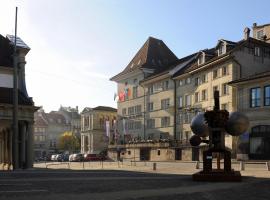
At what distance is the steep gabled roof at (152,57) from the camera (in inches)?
3573

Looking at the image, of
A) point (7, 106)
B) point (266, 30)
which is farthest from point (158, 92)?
point (7, 106)

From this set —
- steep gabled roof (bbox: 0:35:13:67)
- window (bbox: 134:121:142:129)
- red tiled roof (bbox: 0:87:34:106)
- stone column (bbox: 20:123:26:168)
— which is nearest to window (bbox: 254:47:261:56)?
window (bbox: 134:121:142:129)

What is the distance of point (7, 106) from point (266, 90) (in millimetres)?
28096

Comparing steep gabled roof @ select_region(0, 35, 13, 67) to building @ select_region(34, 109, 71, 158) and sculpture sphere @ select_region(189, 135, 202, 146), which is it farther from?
building @ select_region(34, 109, 71, 158)

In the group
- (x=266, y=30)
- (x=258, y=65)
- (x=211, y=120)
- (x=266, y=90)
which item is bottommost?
(x=211, y=120)

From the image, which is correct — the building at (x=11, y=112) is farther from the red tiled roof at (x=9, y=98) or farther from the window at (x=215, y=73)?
the window at (x=215, y=73)

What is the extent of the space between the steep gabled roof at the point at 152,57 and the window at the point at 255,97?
33805mm

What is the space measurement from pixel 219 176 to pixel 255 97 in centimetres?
3621

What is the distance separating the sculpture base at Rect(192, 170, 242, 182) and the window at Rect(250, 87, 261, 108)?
35107mm

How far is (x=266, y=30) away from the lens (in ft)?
245

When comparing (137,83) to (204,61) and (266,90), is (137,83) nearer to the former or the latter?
(204,61)

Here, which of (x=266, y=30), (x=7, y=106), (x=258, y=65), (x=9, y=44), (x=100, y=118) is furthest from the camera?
(x=100, y=118)

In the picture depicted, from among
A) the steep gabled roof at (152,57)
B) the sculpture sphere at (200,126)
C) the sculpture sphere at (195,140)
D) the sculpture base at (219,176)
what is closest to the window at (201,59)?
the steep gabled roof at (152,57)

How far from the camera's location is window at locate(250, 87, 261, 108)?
2184 inches
